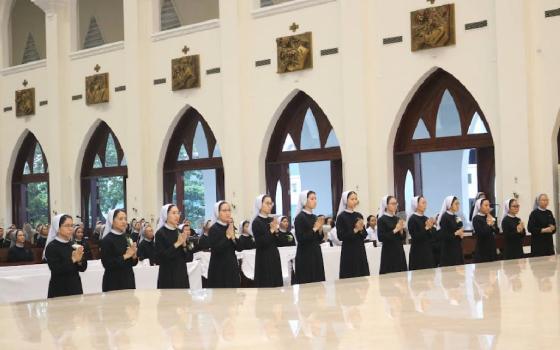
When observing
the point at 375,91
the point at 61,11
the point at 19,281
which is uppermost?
the point at 61,11

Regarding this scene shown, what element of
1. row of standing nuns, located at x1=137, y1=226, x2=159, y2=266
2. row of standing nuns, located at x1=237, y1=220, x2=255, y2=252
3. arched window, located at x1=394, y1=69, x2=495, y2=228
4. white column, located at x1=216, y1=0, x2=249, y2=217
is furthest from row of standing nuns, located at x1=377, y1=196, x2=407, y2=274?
white column, located at x1=216, y1=0, x2=249, y2=217

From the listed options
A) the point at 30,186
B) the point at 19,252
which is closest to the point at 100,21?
the point at 30,186

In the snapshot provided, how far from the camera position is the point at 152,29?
24.9 m

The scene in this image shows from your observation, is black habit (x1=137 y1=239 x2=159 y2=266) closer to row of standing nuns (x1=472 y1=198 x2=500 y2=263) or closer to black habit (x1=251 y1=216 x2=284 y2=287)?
black habit (x1=251 y1=216 x2=284 y2=287)

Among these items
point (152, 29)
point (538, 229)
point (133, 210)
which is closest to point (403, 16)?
point (538, 229)

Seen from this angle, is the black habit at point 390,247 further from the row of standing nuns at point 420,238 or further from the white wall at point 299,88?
the white wall at point 299,88

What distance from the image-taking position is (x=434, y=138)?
20016 mm

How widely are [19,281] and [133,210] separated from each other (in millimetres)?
12999

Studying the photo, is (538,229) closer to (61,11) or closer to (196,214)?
(196,214)

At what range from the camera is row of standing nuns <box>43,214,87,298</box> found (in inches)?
383

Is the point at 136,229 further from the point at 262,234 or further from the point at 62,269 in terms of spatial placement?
the point at 62,269

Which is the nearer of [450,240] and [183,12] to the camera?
[450,240]

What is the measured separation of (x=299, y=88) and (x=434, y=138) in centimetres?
363

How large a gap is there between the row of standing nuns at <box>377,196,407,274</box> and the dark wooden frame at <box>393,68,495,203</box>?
272 inches
